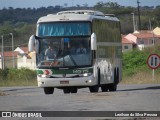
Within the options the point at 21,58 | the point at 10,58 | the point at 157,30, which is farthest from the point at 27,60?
the point at 157,30

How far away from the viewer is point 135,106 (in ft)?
57.5

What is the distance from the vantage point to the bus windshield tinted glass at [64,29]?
27344 mm

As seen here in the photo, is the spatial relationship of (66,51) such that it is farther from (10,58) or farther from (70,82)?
(10,58)

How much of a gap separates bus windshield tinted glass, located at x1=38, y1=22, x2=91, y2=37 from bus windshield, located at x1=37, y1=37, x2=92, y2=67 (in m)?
0.24

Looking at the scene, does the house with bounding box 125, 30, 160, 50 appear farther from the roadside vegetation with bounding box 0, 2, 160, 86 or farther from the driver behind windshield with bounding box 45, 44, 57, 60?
the driver behind windshield with bounding box 45, 44, 57, 60

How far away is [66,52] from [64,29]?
3.67 ft

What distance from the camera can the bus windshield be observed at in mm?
27109

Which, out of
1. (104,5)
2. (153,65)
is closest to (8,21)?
(104,5)

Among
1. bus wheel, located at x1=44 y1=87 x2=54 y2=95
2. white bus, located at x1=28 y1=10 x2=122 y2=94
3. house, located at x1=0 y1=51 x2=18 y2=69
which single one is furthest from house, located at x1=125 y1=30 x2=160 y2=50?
white bus, located at x1=28 y1=10 x2=122 y2=94

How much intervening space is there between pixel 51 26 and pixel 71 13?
188 centimetres

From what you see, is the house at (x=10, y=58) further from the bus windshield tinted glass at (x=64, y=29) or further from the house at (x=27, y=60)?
the bus windshield tinted glass at (x=64, y=29)

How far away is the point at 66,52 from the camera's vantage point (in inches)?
1067

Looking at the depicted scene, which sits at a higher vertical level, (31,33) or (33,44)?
(31,33)

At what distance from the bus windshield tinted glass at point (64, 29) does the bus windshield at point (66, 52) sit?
240 mm
